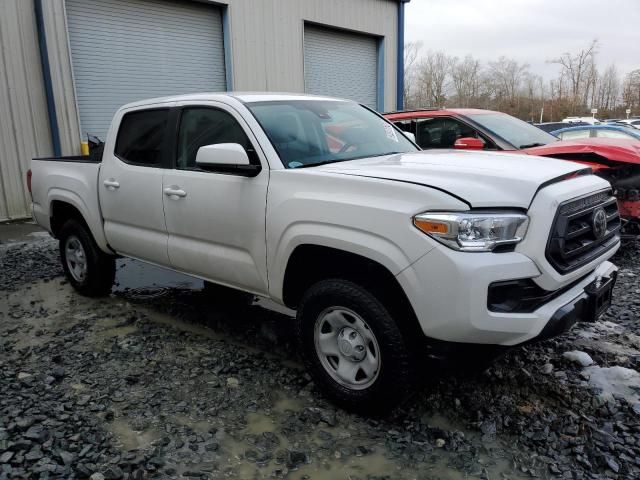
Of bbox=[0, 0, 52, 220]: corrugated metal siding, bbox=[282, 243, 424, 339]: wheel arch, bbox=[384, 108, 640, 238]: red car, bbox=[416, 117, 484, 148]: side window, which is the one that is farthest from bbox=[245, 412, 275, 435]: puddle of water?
bbox=[0, 0, 52, 220]: corrugated metal siding

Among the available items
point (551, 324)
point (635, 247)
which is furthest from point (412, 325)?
point (635, 247)

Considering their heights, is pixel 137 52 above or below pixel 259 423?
above

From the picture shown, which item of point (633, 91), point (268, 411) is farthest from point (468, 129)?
point (633, 91)

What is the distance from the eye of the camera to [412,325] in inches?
109

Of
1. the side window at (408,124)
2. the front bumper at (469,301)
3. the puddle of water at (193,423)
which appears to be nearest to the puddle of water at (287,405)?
the puddle of water at (193,423)

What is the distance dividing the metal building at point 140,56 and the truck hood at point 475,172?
25.3ft

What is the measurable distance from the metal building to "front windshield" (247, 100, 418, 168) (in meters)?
6.98

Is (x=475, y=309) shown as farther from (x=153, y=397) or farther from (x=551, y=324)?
(x=153, y=397)

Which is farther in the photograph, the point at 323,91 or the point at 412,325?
the point at 323,91

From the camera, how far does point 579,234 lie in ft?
9.34

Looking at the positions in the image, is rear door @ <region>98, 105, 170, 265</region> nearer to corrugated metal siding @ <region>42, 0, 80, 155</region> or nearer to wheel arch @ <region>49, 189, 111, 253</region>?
wheel arch @ <region>49, 189, 111, 253</region>

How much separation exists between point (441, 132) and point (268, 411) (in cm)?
482

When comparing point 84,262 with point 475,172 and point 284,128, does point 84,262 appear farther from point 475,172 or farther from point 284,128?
point 475,172

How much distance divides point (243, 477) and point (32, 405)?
1522 mm
